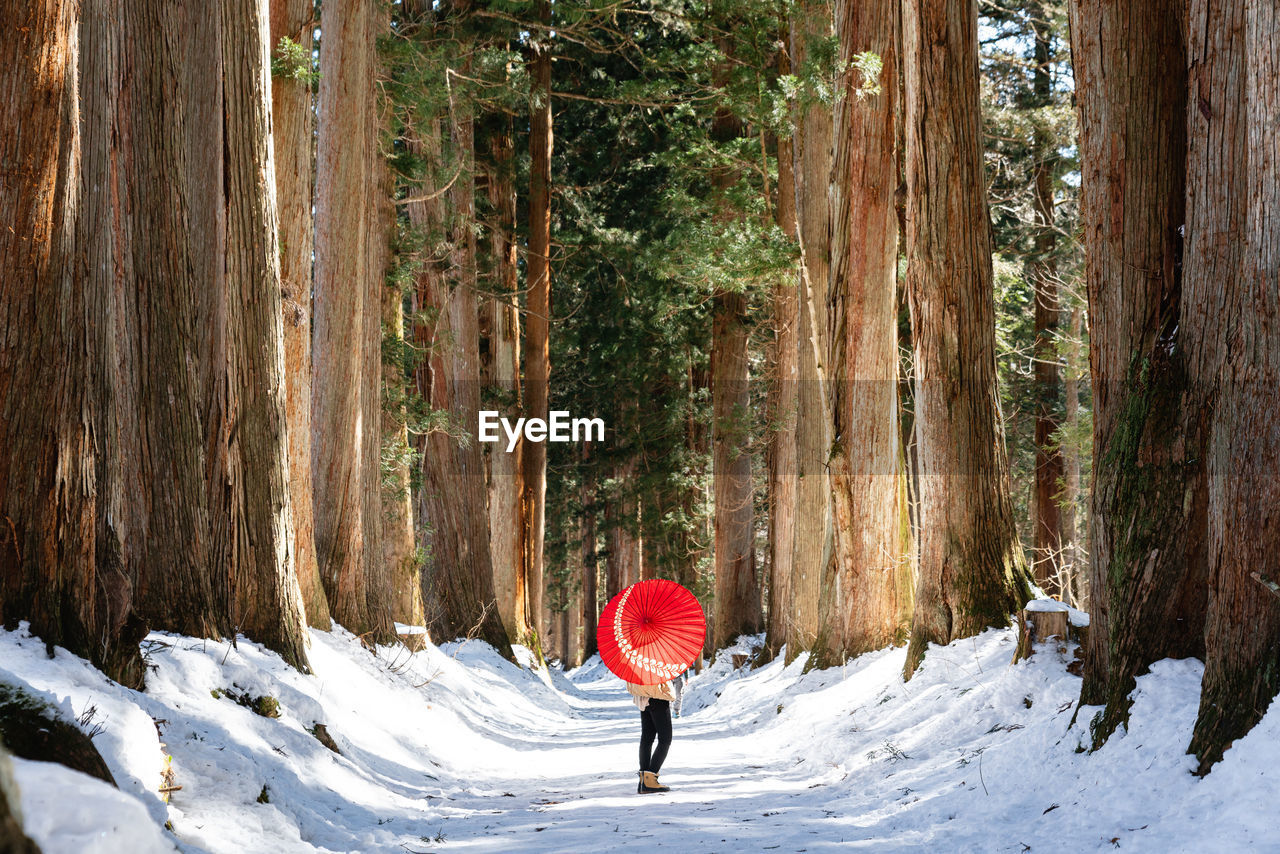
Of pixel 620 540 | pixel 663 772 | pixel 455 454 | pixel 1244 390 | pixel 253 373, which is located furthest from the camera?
pixel 620 540

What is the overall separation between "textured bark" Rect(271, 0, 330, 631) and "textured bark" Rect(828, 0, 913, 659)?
5.93 meters

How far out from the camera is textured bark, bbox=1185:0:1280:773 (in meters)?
4.66

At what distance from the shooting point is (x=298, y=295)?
36.0 feet

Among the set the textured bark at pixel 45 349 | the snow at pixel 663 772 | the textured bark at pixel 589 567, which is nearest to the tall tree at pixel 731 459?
the snow at pixel 663 772

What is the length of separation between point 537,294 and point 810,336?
804 centimetres

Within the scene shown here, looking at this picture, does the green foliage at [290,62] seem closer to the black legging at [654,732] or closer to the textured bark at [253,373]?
the textured bark at [253,373]

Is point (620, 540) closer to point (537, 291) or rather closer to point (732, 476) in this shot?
point (732, 476)

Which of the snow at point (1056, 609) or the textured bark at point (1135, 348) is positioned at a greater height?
the textured bark at point (1135, 348)

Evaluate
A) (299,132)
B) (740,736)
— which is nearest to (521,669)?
(740,736)

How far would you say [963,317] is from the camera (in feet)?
32.2

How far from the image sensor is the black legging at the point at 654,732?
7.79 m

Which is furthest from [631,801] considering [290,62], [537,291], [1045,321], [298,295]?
[1045,321]

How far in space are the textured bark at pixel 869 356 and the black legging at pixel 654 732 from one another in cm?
475

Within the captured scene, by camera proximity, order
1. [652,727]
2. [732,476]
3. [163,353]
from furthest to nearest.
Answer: [732,476] < [652,727] < [163,353]
